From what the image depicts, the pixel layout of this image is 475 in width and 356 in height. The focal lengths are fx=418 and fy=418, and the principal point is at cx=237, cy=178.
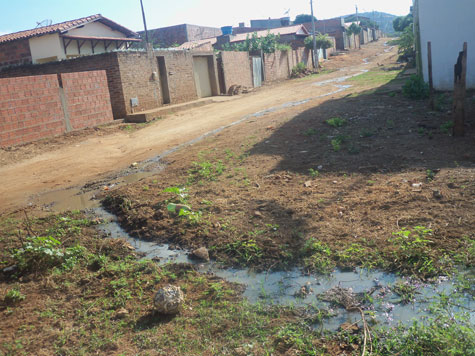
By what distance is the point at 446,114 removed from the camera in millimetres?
8891

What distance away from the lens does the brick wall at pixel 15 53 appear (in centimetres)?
2155

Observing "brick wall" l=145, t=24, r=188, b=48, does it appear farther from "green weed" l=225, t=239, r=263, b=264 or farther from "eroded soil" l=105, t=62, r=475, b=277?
"green weed" l=225, t=239, r=263, b=264

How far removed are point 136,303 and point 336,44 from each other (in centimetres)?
5537

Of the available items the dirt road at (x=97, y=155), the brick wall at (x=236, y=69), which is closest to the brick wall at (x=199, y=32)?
the brick wall at (x=236, y=69)

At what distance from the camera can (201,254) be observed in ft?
14.0

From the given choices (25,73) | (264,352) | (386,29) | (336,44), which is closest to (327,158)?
(264,352)

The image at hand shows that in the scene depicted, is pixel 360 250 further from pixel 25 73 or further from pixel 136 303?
pixel 25 73

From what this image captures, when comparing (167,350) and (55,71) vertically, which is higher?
(55,71)

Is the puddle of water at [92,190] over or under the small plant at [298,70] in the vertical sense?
under

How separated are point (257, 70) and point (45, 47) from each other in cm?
1208

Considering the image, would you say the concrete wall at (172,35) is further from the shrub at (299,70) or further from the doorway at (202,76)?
the doorway at (202,76)

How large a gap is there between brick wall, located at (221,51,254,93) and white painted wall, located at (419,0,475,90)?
11.6 meters

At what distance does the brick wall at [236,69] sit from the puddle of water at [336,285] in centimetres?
1932

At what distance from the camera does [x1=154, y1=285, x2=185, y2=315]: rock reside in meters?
3.16
